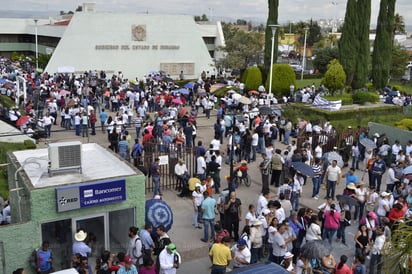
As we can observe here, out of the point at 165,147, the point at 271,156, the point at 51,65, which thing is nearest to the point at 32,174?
the point at 165,147

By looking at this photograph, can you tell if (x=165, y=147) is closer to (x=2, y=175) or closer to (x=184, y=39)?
(x=2, y=175)

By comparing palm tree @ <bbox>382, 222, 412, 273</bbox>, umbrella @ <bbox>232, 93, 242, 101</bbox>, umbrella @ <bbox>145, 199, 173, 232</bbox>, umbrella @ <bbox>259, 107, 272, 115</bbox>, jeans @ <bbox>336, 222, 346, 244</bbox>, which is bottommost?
jeans @ <bbox>336, 222, 346, 244</bbox>

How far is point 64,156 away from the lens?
9.91m

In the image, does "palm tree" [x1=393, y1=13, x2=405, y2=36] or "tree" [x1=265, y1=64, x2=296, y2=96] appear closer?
"tree" [x1=265, y1=64, x2=296, y2=96]

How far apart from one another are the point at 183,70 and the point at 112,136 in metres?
24.6

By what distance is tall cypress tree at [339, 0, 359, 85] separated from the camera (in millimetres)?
33875

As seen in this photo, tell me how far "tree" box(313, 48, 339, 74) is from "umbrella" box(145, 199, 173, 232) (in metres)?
43.6

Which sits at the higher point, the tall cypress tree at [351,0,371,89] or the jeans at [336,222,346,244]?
the tall cypress tree at [351,0,371,89]

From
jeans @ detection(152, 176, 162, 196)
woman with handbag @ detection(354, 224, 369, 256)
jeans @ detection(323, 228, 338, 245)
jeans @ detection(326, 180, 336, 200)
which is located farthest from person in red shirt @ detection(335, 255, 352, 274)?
jeans @ detection(152, 176, 162, 196)

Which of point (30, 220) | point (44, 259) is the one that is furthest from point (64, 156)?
point (44, 259)

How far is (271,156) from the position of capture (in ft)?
52.9

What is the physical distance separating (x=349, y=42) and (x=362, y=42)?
0.98 meters

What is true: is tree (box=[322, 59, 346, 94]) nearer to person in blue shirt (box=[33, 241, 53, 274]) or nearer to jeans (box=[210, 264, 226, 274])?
jeans (box=[210, 264, 226, 274])

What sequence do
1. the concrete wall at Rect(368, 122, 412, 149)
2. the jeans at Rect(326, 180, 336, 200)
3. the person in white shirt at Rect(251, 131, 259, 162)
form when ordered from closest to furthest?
the jeans at Rect(326, 180, 336, 200)
the person in white shirt at Rect(251, 131, 259, 162)
the concrete wall at Rect(368, 122, 412, 149)
